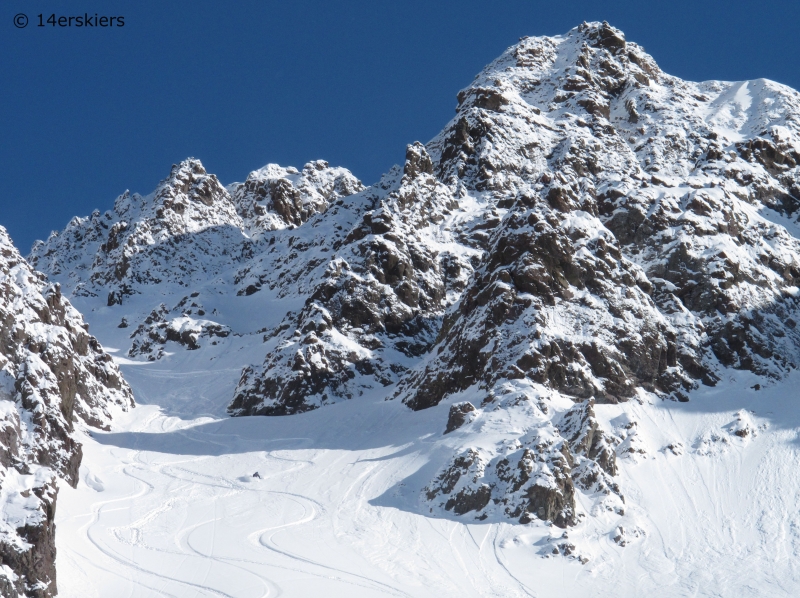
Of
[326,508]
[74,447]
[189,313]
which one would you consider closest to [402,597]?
[326,508]

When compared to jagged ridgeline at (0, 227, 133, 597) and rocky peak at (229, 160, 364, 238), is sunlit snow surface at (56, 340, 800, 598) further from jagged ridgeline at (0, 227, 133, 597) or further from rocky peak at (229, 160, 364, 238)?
rocky peak at (229, 160, 364, 238)

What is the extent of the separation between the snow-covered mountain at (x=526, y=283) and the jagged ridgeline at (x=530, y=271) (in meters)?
0.21

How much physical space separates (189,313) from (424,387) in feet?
151

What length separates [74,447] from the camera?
5441cm

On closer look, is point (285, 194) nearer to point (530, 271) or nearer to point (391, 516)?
point (530, 271)

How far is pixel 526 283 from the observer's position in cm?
6981

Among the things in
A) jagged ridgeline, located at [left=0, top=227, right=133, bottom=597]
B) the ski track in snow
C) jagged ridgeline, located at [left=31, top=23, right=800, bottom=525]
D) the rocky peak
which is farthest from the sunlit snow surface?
the rocky peak

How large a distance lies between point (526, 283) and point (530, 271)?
3.30 feet

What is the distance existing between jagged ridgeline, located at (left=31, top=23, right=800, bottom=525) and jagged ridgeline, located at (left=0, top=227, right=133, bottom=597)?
44.5 ft

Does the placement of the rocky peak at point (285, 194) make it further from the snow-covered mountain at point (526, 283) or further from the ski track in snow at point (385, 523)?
the ski track in snow at point (385, 523)

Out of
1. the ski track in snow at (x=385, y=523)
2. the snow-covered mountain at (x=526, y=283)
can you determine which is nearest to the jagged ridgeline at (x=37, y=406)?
the ski track in snow at (x=385, y=523)

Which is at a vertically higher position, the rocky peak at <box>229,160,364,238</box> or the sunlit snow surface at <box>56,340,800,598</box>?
the rocky peak at <box>229,160,364,238</box>

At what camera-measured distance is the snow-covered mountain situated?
59000 millimetres

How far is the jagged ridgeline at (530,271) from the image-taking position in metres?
→ 63.3
